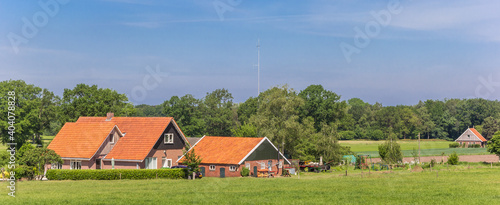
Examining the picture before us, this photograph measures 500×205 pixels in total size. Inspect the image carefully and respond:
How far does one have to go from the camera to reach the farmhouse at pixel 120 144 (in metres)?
61.2

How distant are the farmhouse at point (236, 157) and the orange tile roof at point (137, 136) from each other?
4547 millimetres

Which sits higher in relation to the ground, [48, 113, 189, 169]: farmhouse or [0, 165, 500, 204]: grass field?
[48, 113, 189, 169]: farmhouse

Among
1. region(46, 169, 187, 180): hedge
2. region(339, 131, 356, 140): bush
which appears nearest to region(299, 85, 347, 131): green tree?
region(339, 131, 356, 140): bush

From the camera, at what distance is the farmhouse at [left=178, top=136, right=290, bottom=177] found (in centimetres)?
5869

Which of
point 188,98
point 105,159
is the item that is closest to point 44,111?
point 188,98

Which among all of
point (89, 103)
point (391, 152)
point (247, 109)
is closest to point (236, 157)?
point (391, 152)

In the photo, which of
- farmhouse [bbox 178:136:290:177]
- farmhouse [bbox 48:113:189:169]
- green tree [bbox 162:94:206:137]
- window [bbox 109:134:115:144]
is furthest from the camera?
green tree [bbox 162:94:206:137]

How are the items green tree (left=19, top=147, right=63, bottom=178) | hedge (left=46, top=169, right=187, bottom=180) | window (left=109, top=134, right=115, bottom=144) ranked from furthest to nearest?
window (left=109, top=134, right=115, bottom=144)
green tree (left=19, top=147, right=63, bottom=178)
hedge (left=46, top=169, right=187, bottom=180)

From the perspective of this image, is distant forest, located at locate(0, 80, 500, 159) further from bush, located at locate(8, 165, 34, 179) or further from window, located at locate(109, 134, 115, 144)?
bush, located at locate(8, 165, 34, 179)

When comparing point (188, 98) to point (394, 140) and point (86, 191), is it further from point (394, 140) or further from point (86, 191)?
point (86, 191)

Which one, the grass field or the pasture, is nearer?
the grass field

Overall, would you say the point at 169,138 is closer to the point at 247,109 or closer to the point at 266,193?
the point at 266,193

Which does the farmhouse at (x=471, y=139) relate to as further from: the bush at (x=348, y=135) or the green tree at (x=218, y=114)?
the green tree at (x=218, y=114)

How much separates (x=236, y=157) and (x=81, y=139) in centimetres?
2014
